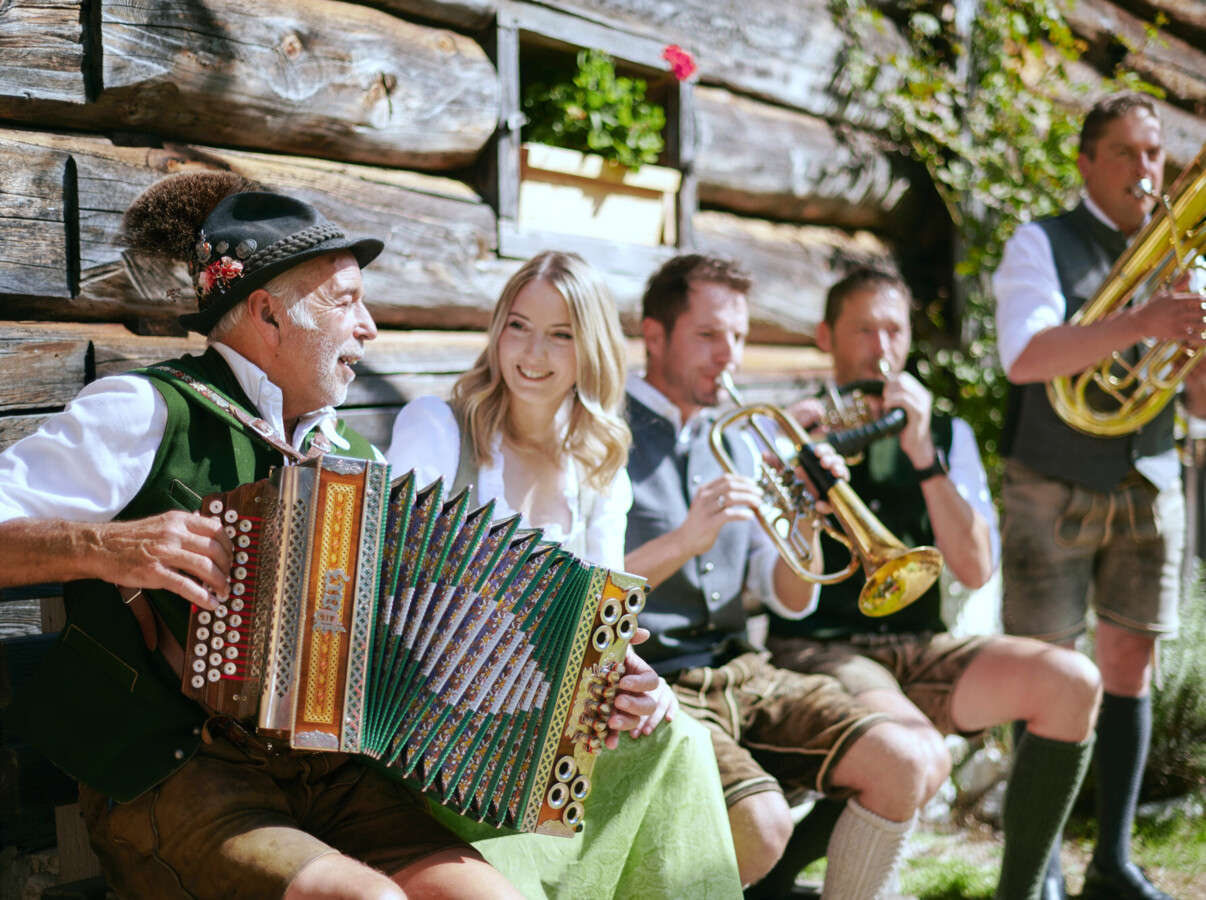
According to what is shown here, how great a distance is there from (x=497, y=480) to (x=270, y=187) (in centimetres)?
92

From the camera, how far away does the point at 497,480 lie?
2.53 meters

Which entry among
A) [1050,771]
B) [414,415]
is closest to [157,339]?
[414,415]

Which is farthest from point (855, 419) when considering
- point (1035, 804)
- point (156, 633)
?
point (156, 633)

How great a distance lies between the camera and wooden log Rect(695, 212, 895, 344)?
4.05m

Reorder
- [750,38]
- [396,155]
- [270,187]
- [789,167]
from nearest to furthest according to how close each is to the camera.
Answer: [270,187]
[396,155]
[750,38]
[789,167]

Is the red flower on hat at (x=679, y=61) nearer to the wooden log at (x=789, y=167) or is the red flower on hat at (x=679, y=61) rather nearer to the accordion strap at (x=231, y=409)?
the wooden log at (x=789, y=167)

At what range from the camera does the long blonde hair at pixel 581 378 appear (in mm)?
2572

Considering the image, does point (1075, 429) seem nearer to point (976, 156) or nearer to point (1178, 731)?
point (1178, 731)

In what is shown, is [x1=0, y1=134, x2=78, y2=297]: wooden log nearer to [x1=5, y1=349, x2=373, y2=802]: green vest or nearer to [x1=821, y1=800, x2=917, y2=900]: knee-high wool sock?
[x1=5, y1=349, x2=373, y2=802]: green vest

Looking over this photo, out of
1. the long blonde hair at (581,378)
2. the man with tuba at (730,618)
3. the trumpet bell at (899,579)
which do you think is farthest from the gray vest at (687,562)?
the trumpet bell at (899,579)

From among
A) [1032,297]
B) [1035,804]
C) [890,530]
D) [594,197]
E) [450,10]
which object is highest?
[450,10]

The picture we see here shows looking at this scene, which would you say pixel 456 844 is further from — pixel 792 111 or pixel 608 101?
pixel 792 111

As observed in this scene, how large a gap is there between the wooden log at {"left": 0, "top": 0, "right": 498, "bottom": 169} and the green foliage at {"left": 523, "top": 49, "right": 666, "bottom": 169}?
28 centimetres

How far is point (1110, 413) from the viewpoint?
329 cm
